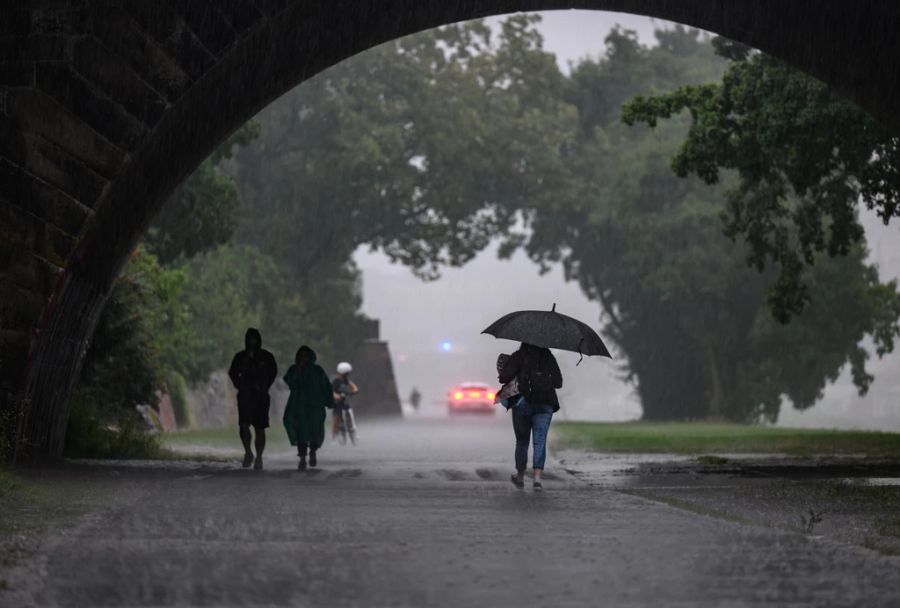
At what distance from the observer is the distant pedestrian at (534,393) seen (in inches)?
706

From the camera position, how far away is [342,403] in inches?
1388

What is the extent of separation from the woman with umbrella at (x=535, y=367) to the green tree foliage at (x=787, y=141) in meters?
8.92

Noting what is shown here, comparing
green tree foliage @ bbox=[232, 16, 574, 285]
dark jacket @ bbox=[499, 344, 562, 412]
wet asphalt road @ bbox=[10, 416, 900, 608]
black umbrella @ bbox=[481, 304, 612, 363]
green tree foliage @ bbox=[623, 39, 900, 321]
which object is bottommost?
wet asphalt road @ bbox=[10, 416, 900, 608]

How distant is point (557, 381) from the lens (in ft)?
59.1

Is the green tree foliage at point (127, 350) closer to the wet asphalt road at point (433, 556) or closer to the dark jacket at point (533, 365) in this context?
the wet asphalt road at point (433, 556)

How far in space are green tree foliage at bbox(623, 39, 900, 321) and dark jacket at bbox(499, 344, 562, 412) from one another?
8907mm

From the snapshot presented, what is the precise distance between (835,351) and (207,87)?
42.0 meters

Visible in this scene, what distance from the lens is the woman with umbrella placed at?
17.5m

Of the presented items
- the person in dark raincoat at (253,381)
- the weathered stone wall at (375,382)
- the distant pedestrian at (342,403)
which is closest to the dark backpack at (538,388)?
the person in dark raincoat at (253,381)

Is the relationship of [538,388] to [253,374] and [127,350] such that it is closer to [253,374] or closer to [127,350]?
[253,374]

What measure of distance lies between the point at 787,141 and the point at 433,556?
17.4m

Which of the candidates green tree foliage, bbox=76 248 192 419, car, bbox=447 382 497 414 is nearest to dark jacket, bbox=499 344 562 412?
green tree foliage, bbox=76 248 192 419

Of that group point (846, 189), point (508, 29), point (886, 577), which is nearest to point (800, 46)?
point (846, 189)

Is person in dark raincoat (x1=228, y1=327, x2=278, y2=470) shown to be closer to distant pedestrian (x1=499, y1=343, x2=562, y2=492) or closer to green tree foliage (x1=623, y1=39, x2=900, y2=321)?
distant pedestrian (x1=499, y1=343, x2=562, y2=492)
